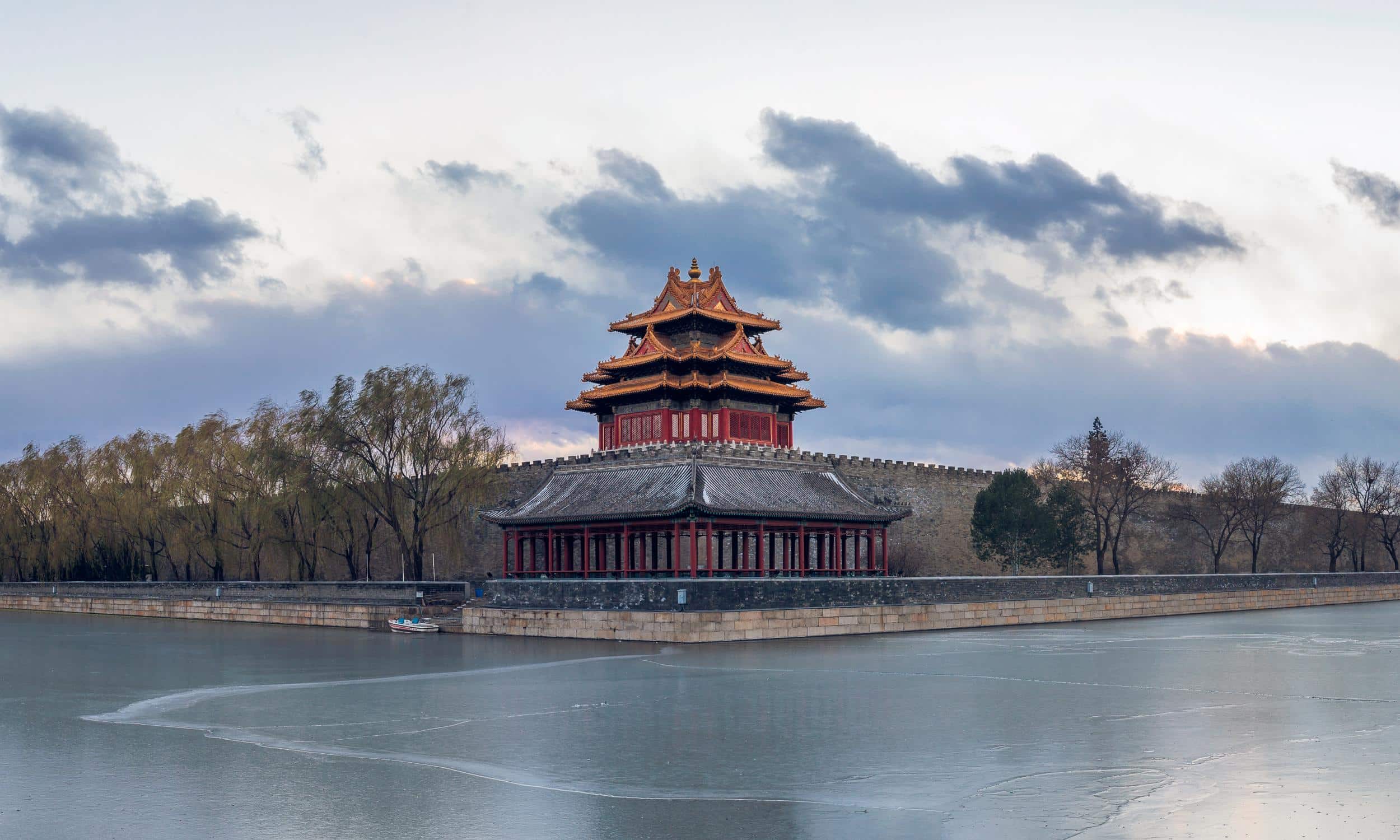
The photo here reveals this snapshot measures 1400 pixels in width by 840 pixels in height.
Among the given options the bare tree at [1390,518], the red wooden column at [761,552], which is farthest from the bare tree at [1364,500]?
the red wooden column at [761,552]

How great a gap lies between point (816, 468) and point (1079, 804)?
36.5m

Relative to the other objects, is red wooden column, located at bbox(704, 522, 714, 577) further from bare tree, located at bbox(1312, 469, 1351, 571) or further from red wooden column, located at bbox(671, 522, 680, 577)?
bare tree, located at bbox(1312, 469, 1351, 571)

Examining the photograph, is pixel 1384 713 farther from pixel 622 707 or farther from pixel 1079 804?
pixel 622 707

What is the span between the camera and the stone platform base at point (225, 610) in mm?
39469

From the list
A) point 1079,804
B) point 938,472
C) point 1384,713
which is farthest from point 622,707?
point 938,472

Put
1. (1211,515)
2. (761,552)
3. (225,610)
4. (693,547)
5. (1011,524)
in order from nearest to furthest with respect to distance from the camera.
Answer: (693,547)
(761,552)
(225,610)
(1011,524)
(1211,515)

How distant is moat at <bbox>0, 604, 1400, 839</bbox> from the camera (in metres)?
10.3

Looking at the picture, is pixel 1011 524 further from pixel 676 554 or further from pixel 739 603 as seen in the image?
pixel 739 603

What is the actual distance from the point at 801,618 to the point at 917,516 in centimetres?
2321

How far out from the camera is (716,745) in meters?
14.2

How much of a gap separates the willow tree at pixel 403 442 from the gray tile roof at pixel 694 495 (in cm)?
227

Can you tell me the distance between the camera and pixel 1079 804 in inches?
420

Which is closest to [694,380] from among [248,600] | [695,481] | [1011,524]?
[695,481]

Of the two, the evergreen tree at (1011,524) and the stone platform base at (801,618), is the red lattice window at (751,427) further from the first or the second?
the stone platform base at (801,618)
